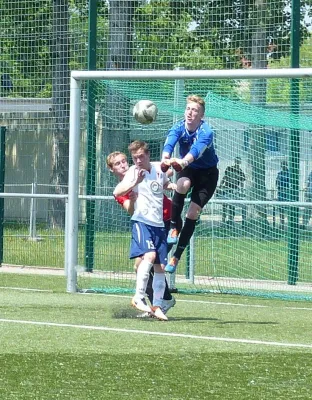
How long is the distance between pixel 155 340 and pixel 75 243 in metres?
4.50

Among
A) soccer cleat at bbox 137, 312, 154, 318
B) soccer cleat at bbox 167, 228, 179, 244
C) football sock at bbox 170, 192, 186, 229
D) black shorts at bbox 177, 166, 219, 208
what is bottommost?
soccer cleat at bbox 137, 312, 154, 318

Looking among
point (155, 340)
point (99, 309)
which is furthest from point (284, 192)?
point (155, 340)

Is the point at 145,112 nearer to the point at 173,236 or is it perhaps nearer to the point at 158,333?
the point at 173,236

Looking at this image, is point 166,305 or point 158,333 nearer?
point 158,333

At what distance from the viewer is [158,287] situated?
10.6 meters

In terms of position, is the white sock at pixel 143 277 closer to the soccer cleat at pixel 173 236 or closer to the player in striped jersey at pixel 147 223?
the player in striped jersey at pixel 147 223

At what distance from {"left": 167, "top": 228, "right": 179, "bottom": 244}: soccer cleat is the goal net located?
3264 millimetres

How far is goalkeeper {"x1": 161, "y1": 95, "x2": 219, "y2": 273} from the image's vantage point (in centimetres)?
1117

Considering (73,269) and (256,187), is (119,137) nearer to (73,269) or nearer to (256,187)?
(256,187)

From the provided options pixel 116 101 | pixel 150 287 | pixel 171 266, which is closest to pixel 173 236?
pixel 171 266

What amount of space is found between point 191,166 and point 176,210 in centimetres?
48

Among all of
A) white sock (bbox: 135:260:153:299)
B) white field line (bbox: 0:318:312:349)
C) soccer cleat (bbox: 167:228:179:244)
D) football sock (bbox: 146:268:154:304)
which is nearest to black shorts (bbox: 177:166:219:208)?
soccer cleat (bbox: 167:228:179:244)

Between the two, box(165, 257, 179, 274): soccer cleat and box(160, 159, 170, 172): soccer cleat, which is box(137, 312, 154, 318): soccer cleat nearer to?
box(165, 257, 179, 274): soccer cleat

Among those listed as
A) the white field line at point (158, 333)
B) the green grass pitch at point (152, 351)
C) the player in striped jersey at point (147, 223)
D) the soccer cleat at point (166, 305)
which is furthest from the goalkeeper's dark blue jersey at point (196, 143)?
the white field line at point (158, 333)
